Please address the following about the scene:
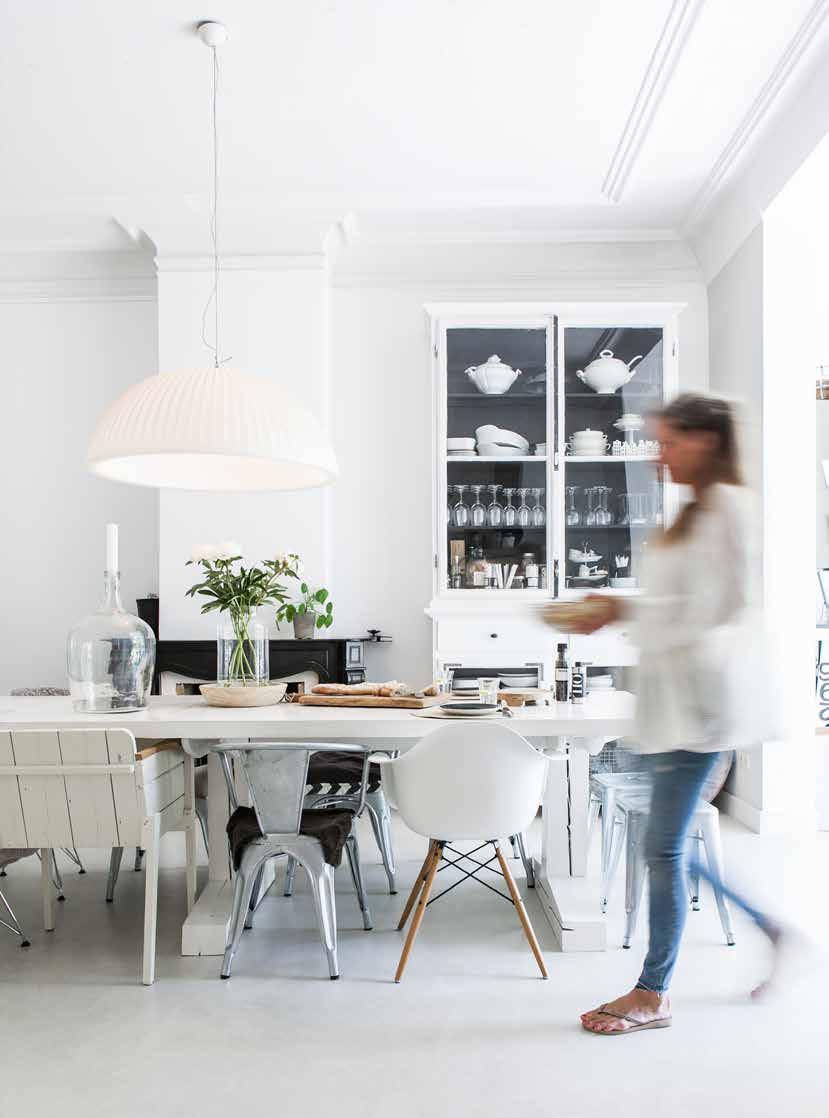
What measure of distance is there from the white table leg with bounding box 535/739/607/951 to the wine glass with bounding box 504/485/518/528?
→ 2.01m

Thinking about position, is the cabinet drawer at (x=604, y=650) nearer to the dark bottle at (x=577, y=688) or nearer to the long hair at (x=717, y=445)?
the dark bottle at (x=577, y=688)

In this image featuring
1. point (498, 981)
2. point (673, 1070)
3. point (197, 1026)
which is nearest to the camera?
point (673, 1070)

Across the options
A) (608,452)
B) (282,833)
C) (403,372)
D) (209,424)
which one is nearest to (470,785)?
(282,833)

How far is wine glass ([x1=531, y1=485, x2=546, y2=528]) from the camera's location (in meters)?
5.03

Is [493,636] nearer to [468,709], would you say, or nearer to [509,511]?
[509,511]

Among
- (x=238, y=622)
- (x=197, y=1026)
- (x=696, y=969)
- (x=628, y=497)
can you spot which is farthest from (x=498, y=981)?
(x=628, y=497)

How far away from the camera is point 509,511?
503 centimetres

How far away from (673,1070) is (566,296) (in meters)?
4.06

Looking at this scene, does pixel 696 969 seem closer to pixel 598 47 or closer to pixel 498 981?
pixel 498 981

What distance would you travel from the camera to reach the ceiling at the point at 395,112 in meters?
3.27

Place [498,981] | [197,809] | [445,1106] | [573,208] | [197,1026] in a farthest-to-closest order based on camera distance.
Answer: [573,208], [197,809], [498,981], [197,1026], [445,1106]

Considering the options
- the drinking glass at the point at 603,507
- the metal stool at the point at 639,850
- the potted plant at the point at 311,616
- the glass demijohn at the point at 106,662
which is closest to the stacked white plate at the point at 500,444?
the drinking glass at the point at 603,507

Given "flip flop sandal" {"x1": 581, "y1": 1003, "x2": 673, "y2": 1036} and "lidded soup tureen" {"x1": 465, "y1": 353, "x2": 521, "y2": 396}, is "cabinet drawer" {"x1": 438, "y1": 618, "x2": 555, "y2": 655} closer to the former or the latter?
"lidded soup tureen" {"x1": 465, "y1": 353, "x2": 521, "y2": 396}

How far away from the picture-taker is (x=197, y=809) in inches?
130
